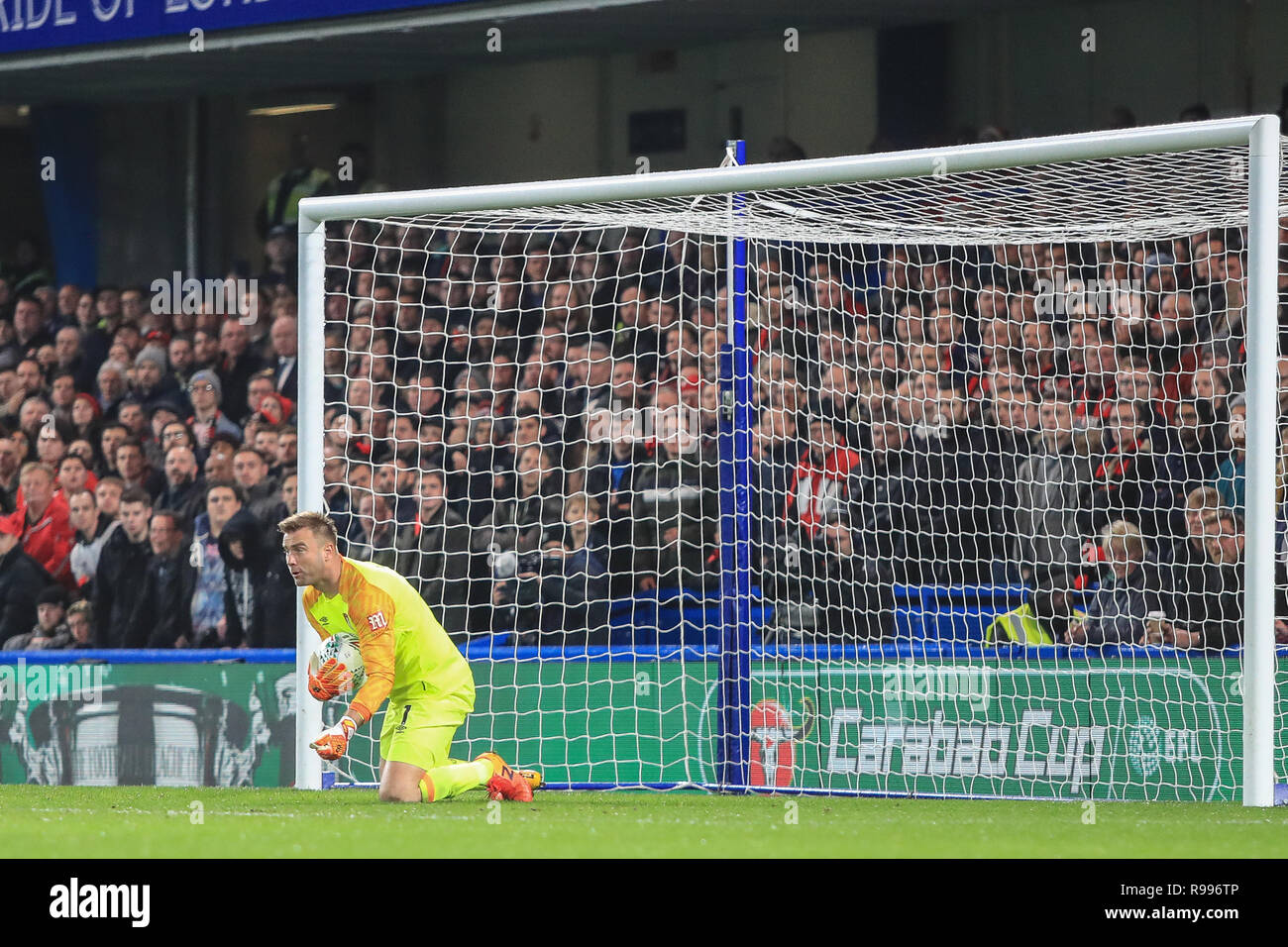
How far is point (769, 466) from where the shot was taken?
8.17 m

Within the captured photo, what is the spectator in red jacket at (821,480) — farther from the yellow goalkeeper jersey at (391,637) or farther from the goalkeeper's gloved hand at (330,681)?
the goalkeeper's gloved hand at (330,681)

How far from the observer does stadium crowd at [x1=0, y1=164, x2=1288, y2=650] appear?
318 inches

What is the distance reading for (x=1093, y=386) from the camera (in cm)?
879

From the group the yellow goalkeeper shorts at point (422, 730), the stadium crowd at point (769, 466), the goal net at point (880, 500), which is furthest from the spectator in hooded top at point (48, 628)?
the yellow goalkeeper shorts at point (422, 730)

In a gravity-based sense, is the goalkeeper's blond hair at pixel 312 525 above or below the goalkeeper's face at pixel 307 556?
above

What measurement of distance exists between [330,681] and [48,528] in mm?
4800

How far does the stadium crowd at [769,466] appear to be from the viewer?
26.5 ft

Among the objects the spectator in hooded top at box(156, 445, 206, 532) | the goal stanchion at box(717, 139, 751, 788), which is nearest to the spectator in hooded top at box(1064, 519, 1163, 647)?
the goal stanchion at box(717, 139, 751, 788)

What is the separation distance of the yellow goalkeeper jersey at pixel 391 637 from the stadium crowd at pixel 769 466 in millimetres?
1403

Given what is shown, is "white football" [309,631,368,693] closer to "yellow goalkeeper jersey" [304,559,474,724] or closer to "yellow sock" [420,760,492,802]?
"yellow goalkeeper jersey" [304,559,474,724]

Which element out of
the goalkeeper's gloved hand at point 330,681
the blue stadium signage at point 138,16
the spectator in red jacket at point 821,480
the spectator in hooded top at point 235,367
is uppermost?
the blue stadium signage at point 138,16

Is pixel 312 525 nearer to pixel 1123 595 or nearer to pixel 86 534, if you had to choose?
pixel 1123 595

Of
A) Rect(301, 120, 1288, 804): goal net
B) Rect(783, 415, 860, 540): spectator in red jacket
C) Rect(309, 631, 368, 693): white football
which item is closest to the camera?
Rect(309, 631, 368, 693): white football

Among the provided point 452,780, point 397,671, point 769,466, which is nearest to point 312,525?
point 397,671
